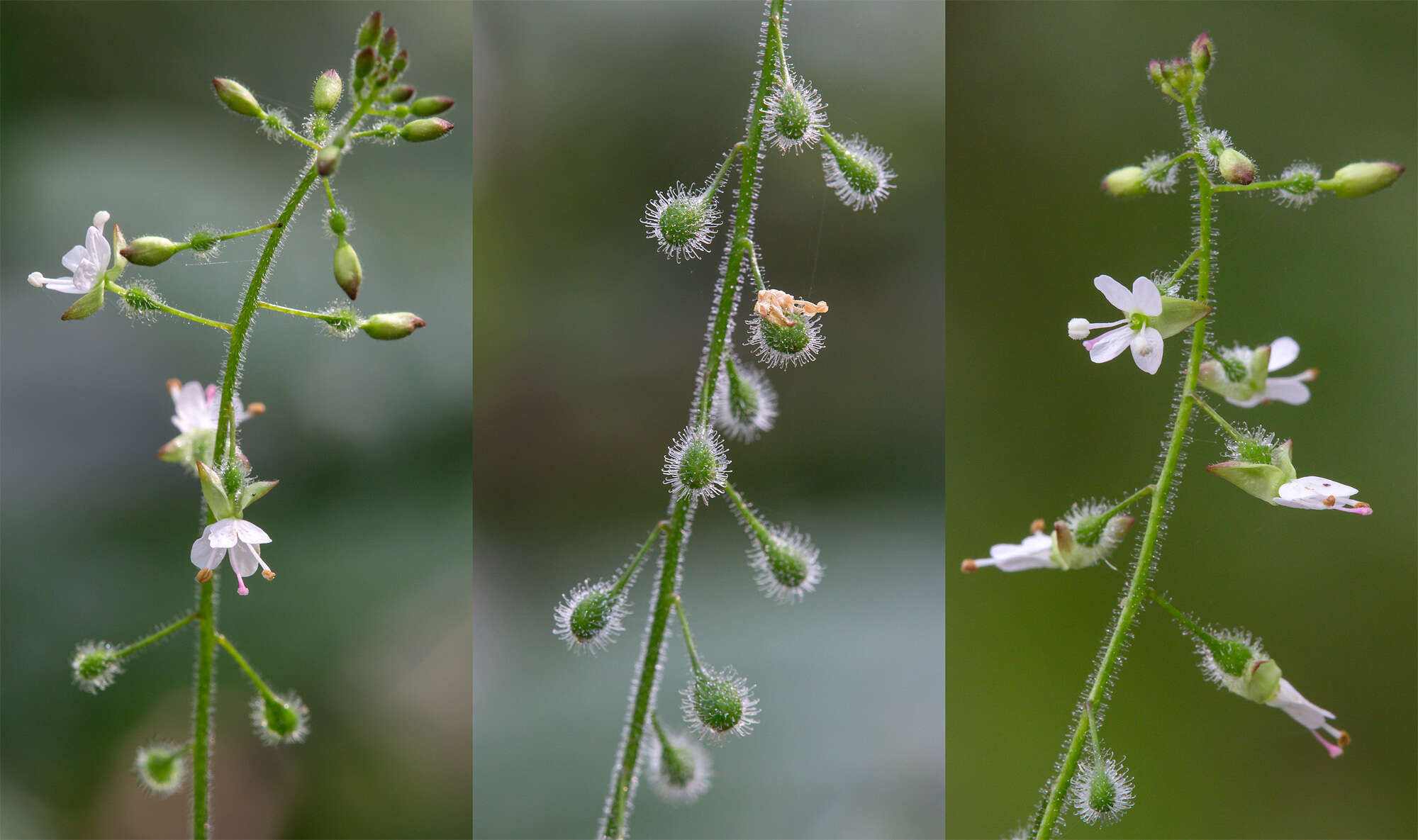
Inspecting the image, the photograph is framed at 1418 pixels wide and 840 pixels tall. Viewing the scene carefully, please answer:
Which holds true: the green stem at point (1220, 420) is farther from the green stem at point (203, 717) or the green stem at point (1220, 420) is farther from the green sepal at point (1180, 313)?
the green stem at point (203, 717)

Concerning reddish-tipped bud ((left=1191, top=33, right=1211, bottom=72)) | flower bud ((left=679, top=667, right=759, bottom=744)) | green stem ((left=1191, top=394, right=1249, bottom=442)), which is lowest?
flower bud ((left=679, top=667, right=759, bottom=744))

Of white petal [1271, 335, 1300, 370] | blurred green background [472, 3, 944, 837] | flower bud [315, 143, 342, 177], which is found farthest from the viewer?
blurred green background [472, 3, 944, 837]

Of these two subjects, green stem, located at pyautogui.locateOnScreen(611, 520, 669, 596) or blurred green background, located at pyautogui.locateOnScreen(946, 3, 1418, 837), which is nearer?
green stem, located at pyautogui.locateOnScreen(611, 520, 669, 596)


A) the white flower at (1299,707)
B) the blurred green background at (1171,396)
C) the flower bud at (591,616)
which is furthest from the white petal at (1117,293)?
the blurred green background at (1171,396)

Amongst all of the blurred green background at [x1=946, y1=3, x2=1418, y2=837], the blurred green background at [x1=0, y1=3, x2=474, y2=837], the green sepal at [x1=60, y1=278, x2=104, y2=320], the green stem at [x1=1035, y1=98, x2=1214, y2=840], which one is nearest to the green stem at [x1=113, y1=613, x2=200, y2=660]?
the green sepal at [x1=60, y1=278, x2=104, y2=320]

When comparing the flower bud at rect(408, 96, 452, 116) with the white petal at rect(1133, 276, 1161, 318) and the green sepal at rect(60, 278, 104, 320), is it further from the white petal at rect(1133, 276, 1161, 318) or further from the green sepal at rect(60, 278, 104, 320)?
the white petal at rect(1133, 276, 1161, 318)

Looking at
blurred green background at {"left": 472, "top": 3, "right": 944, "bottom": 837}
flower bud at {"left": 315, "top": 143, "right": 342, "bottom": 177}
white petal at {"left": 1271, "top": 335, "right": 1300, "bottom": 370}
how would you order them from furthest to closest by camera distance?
blurred green background at {"left": 472, "top": 3, "right": 944, "bottom": 837}
white petal at {"left": 1271, "top": 335, "right": 1300, "bottom": 370}
flower bud at {"left": 315, "top": 143, "right": 342, "bottom": 177}

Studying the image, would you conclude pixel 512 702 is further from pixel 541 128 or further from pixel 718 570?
pixel 541 128
